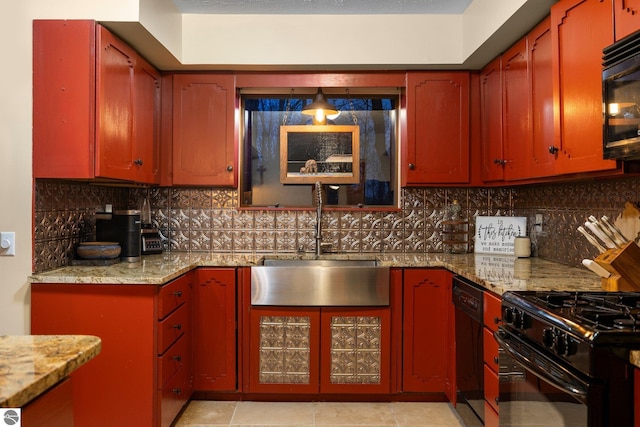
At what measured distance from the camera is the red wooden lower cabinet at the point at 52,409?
0.87m

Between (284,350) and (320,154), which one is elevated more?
(320,154)

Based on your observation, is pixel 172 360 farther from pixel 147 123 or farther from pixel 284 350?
pixel 147 123

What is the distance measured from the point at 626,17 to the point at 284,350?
2.37m

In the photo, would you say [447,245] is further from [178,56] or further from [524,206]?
[178,56]

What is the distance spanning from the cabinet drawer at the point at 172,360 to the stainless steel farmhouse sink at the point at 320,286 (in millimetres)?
480

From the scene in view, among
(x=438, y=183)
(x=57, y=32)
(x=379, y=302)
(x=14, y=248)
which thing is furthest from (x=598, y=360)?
(x=57, y=32)

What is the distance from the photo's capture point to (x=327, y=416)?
2764 millimetres

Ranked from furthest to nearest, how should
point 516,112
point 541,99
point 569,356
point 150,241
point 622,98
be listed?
point 150,241, point 516,112, point 541,99, point 622,98, point 569,356

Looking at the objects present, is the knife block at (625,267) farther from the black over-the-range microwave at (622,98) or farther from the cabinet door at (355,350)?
the cabinet door at (355,350)

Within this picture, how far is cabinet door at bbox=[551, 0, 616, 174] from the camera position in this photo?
73.8 inches

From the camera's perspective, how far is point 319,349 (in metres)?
2.89

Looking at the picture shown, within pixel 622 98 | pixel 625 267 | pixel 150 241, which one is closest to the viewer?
pixel 622 98

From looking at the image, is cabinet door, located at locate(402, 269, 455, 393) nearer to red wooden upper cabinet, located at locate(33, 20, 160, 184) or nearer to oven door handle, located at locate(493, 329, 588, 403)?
oven door handle, located at locate(493, 329, 588, 403)

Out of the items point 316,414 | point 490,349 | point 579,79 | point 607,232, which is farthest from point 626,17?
point 316,414
